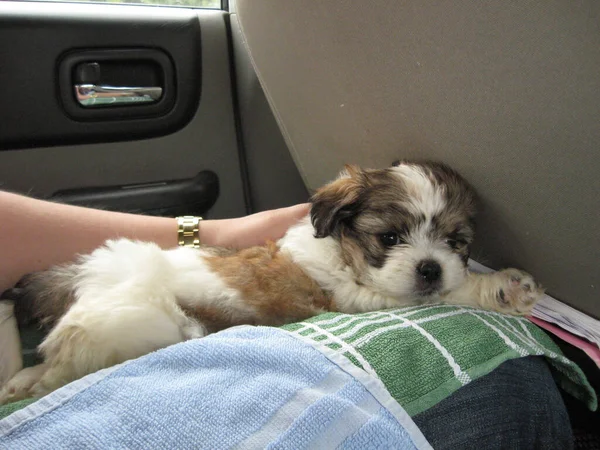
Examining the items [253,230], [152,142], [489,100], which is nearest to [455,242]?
[489,100]

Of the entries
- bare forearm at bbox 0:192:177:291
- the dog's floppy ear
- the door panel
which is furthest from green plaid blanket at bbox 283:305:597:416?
the door panel

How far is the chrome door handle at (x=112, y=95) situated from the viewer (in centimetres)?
204

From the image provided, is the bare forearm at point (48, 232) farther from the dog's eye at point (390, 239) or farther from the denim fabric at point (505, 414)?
the denim fabric at point (505, 414)

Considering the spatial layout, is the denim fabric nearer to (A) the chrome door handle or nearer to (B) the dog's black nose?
(B) the dog's black nose

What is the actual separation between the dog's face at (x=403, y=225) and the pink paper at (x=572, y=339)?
232mm

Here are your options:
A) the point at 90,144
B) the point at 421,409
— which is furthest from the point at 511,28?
the point at 90,144

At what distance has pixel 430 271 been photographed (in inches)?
53.7

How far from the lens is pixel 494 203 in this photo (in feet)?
4.21

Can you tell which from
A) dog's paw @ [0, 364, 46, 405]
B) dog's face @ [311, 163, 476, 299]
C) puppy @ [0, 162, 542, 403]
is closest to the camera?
dog's paw @ [0, 364, 46, 405]

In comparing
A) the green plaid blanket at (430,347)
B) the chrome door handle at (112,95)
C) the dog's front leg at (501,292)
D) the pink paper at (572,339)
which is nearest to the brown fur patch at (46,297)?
the green plaid blanket at (430,347)

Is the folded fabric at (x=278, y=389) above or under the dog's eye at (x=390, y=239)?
under

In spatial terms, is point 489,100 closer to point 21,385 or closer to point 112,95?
point 21,385

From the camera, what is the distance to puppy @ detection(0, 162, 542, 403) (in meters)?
1.27

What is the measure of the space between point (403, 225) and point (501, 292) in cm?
32
